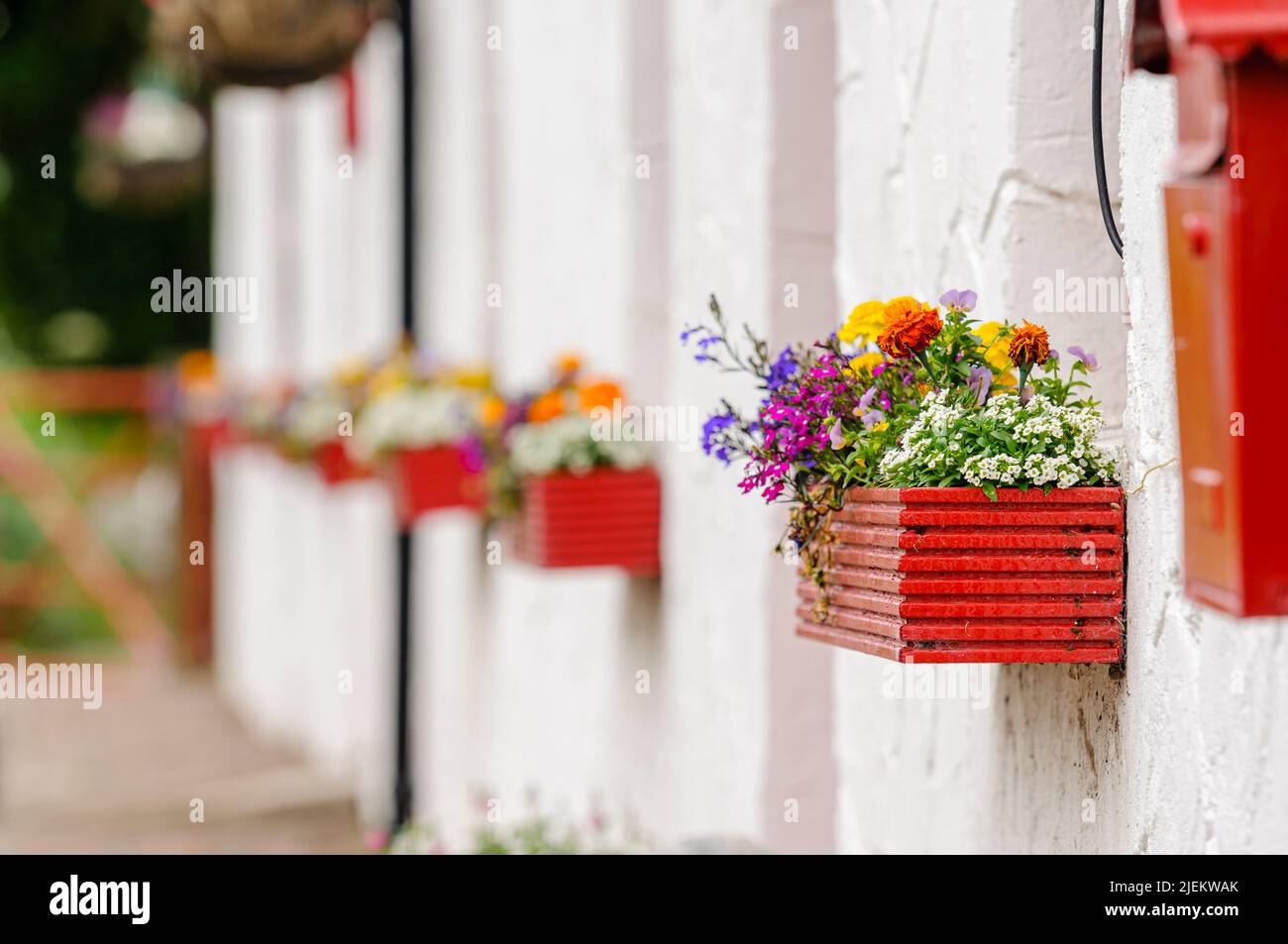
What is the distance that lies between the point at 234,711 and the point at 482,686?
6.07 metres

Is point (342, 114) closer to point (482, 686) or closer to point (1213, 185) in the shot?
point (482, 686)

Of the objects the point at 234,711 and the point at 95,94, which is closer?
the point at 234,711

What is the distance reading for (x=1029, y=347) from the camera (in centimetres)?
225

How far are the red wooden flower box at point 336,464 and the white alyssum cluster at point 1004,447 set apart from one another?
16.2ft

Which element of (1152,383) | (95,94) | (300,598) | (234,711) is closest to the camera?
(1152,383)

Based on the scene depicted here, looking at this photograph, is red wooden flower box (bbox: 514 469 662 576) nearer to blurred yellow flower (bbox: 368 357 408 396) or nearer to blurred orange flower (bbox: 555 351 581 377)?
blurred orange flower (bbox: 555 351 581 377)

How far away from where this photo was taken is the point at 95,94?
52.4 feet

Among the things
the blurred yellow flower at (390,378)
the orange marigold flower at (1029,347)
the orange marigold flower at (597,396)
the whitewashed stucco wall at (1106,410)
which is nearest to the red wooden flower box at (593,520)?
the orange marigold flower at (597,396)

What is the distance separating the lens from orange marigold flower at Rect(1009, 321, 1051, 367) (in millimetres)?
2246

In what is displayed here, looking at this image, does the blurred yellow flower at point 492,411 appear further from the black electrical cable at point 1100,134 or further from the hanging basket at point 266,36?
the black electrical cable at point 1100,134

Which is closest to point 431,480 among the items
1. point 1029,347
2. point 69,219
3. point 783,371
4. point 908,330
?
point 783,371

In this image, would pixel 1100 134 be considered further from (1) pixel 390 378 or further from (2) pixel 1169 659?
(1) pixel 390 378
